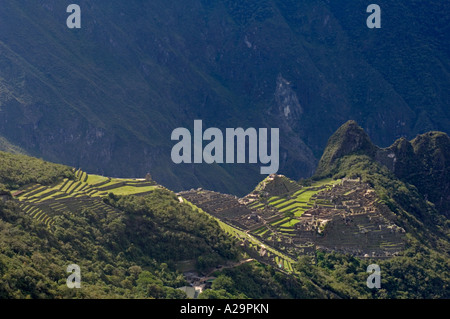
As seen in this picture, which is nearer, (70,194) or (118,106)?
(70,194)

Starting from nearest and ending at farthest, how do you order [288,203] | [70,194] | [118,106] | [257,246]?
[70,194] → [257,246] → [288,203] → [118,106]

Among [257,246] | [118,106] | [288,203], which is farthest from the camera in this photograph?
[118,106]

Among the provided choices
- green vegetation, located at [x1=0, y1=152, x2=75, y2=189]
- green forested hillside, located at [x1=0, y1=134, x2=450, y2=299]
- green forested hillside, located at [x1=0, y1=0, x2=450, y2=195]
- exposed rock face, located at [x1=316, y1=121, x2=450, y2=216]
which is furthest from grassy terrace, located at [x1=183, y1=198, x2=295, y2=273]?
green forested hillside, located at [x1=0, y1=0, x2=450, y2=195]

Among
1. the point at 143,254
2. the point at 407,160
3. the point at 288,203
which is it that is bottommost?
the point at 143,254

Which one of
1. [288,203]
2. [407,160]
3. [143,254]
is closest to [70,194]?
[143,254]

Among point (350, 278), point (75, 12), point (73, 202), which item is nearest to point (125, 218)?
point (73, 202)

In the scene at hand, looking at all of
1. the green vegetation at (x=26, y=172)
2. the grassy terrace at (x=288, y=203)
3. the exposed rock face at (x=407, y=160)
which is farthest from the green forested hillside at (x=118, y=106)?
the green vegetation at (x=26, y=172)

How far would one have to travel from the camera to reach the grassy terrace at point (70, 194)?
252 ft

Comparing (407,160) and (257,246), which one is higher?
(407,160)

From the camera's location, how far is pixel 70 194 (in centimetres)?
8156

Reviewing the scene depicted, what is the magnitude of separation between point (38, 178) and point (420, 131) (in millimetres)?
124304

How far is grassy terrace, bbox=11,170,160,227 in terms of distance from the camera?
76938 millimetres

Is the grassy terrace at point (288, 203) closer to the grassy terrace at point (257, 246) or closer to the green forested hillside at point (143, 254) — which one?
the grassy terrace at point (257, 246)

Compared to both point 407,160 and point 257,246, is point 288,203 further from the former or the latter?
point 407,160
